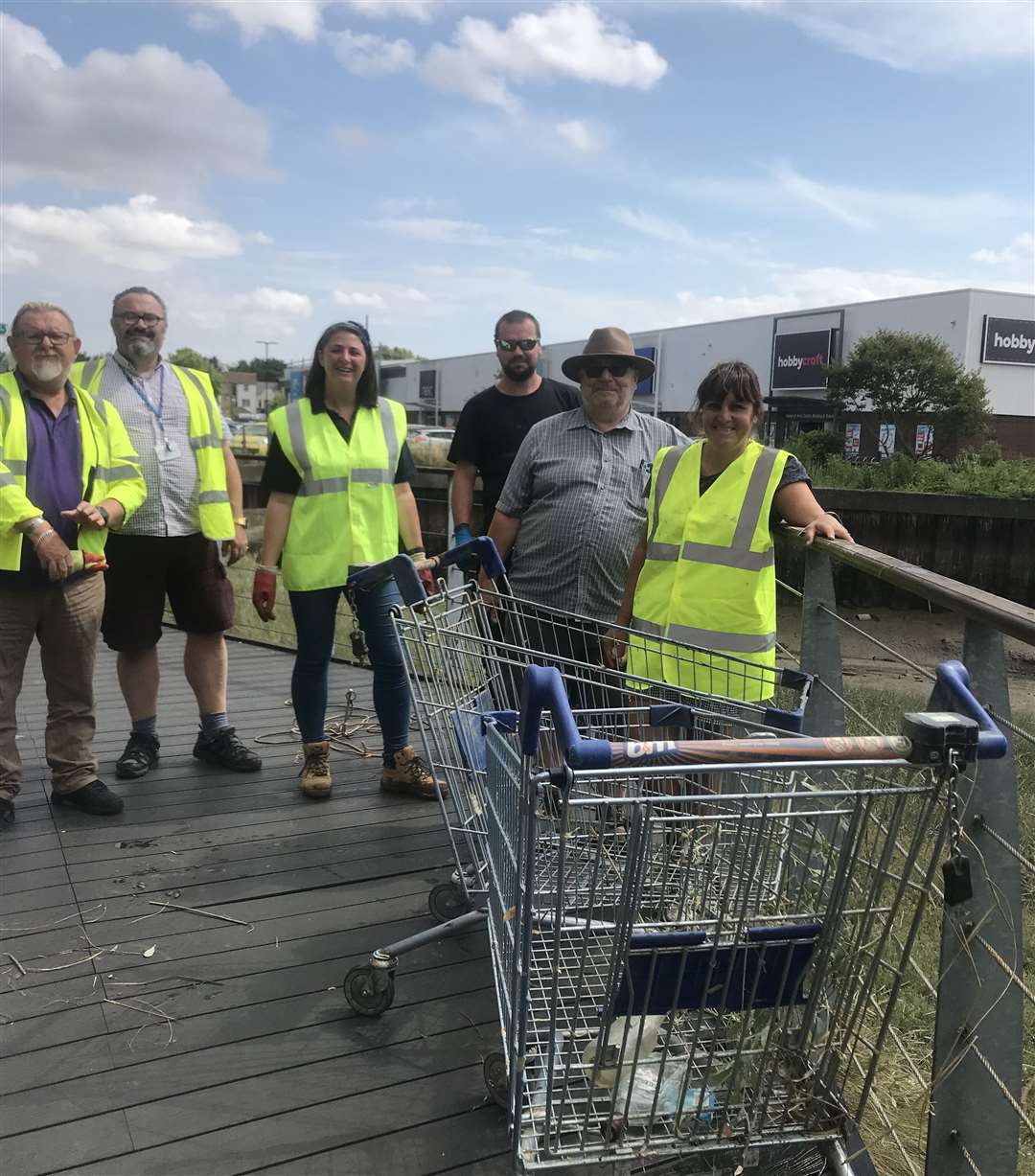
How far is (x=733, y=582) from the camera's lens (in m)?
2.71

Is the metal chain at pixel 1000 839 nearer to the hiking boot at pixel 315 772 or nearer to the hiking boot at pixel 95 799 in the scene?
the hiking boot at pixel 315 772

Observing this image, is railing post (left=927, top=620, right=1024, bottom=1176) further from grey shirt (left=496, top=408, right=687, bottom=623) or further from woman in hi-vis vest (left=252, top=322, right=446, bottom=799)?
woman in hi-vis vest (left=252, top=322, right=446, bottom=799)

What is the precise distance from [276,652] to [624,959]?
5403 mm

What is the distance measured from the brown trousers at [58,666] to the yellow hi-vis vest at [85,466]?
173 millimetres

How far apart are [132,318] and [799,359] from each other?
31042mm

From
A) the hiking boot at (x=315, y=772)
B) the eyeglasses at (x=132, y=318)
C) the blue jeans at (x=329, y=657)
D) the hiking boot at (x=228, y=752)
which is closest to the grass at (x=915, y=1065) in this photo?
the blue jeans at (x=329, y=657)

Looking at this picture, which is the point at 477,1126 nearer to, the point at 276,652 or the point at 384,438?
the point at 384,438

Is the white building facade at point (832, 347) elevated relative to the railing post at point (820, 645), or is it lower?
elevated

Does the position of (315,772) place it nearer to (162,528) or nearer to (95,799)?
(95,799)

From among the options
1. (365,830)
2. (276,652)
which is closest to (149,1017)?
(365,830)

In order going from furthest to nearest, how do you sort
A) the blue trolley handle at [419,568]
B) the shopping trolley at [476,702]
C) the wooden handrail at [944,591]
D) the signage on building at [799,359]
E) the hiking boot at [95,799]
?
the signage on building at [799,359]
the hiking boot at [95,799]
the blue trolley handle at [419,568]
the shopping trolley at [476,702]
the wooden handrail at [944,591]

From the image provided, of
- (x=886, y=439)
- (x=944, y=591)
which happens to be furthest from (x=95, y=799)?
(x=886, y=439)

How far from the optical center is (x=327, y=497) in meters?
3.68

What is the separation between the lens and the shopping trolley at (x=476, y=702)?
2.23m
